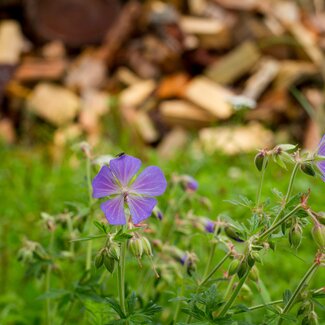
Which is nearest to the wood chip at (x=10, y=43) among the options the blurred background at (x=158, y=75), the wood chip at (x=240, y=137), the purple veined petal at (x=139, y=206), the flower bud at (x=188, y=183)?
the blurred background at (x=158, y=75)

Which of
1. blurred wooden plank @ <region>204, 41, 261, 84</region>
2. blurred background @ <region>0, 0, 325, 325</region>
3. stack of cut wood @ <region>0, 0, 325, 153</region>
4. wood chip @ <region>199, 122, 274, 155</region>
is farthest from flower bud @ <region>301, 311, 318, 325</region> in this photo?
blurred wooden plank @ <region>204, 41, 261, 84</region>

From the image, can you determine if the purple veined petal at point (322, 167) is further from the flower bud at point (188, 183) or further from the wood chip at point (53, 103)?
the wood chip at point (53, 103)

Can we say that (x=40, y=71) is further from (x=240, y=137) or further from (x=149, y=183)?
(x=149, y=183)

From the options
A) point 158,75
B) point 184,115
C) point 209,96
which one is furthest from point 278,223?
point 158,75

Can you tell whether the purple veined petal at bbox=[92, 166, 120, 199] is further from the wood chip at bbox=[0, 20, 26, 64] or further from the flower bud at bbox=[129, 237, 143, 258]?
the wood chip at bbox=[0, 20, 26, 64]

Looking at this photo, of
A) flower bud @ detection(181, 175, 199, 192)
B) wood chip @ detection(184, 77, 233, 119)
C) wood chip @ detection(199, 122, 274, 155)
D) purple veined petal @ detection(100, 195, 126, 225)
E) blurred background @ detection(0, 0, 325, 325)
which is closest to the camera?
purple veined petal @ detection(100, 195, 126, 225)
